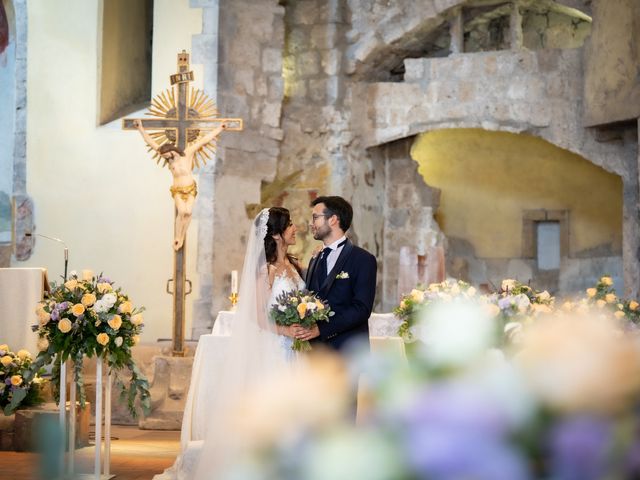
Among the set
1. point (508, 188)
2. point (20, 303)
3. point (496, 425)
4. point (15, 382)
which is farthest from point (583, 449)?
point (508, 188)

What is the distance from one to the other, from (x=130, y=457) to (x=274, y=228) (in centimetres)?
232

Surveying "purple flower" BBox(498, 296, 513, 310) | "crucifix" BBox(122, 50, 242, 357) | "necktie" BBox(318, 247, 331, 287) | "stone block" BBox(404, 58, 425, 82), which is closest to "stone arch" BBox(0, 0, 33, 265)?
"crucifix" BBox(122, 50, 242, 357)

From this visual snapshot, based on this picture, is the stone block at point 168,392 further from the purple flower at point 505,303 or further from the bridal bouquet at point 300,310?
the purple flower at point 505,303

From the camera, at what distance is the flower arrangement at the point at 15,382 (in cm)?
650

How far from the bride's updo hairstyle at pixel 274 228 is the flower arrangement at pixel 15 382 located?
239 centimetres

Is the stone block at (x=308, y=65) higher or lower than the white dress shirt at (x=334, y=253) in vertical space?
higher

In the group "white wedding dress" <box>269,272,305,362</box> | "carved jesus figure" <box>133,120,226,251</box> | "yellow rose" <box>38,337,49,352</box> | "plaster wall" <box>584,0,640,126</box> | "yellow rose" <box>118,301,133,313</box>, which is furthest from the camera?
"plaster wall" <box>584,0,640,126</box>

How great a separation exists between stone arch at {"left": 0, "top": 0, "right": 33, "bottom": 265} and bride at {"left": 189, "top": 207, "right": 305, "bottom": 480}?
5991 mm

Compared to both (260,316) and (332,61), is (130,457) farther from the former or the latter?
(332,61)

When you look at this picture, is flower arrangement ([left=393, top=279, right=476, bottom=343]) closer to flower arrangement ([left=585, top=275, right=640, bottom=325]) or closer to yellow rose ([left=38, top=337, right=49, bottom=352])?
flower arrangement ([left=585, top=275, right=640, bottom=325])

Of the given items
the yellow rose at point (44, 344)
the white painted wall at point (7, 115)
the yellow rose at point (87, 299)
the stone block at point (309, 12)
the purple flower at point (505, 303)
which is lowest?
Answer: the yellow rose at point (44, 344)

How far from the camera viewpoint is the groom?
4.27m

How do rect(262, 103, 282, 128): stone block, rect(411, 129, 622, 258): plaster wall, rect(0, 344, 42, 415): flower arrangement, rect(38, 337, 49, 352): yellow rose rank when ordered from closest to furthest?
rect(38, 337, 49, 352): yellow rose, rect(0, 344, 42, 415): flower arrangement, rect(262, 103, 282, 128): stone block, rect(411, 129, 622, 258): plaster wall

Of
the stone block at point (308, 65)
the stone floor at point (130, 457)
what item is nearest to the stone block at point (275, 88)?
the stone block at point (308, 65)
